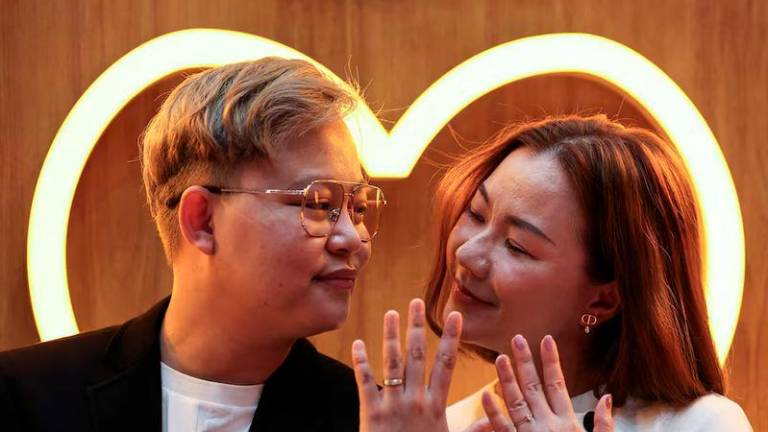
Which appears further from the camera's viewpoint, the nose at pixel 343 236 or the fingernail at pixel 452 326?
the nose at pixel 343 236

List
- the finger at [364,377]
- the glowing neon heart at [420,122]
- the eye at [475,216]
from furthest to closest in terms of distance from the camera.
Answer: the glowing neon heart at [420,122] → the eye at [475,216] → the finger at [364,377]

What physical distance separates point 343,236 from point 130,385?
469 millimetres

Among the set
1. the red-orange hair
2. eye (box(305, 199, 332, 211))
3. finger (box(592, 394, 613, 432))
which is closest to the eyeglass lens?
eye (box(305, 199, 332, 211))

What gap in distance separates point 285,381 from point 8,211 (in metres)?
1.13

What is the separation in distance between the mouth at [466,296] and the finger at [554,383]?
325 millimetres

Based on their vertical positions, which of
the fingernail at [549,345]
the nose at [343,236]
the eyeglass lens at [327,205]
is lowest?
the fingernail at [549,345]

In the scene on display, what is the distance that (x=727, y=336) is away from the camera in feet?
8.57

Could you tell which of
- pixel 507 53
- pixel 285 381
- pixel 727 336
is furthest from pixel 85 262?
pixel 727 336

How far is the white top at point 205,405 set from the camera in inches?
72.7

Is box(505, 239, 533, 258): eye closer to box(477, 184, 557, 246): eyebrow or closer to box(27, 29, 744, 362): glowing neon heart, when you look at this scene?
box(477, 184, 557, 246): eyebrow

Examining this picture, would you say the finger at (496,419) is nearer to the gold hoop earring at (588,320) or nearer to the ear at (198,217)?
the gold hoop earring at (588,320)

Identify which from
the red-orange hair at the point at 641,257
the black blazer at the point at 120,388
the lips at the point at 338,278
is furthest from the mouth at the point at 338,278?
the red-orange hair at the point at 641,257

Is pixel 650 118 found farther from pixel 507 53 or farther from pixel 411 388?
pixel 411 388

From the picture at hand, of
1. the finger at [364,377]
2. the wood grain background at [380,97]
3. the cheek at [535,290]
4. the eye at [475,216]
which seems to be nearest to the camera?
the finger at [364,377]
